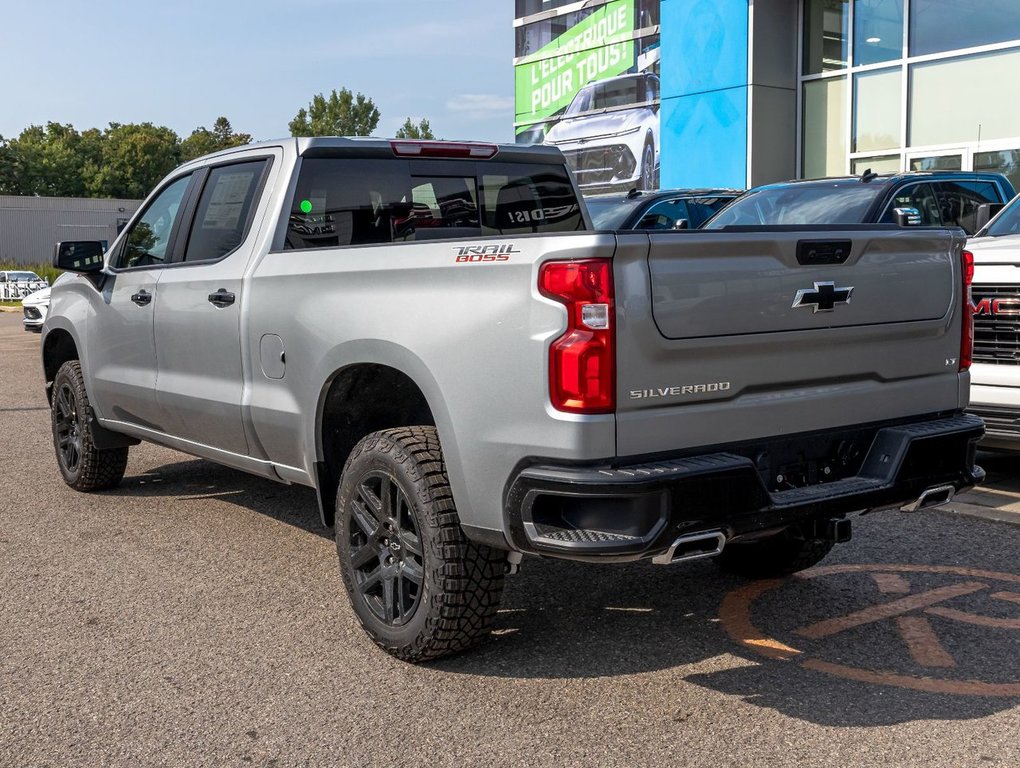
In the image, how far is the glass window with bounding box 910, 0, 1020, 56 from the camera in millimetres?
16281

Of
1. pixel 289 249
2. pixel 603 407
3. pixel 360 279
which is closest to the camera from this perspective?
pixel 603 407

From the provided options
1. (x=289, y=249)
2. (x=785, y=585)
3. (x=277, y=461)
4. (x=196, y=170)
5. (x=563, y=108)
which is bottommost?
(x=785, y=585)

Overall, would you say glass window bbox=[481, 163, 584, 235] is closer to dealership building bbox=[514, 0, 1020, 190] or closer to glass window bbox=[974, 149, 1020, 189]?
glass window bbox=[974, 149, 1020, 189]

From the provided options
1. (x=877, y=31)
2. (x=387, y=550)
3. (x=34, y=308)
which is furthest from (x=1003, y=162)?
(x=34, y=308)

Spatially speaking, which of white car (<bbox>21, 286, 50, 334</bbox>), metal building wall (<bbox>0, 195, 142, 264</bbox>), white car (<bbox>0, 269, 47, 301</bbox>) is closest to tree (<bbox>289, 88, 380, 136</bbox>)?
metal building wall (<bbox>0, 195, 142, 264</bbox>)

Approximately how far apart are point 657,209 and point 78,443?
6.72 metres

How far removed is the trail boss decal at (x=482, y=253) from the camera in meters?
3.64

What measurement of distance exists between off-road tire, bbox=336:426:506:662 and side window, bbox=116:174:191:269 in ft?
7.74

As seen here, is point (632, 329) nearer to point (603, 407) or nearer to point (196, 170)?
point (603, 407)

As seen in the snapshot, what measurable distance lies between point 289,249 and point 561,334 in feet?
6.38

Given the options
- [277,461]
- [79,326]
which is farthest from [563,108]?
[277,461]

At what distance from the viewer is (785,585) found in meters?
5.09

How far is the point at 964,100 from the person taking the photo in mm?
16812

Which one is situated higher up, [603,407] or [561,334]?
[561,334]
